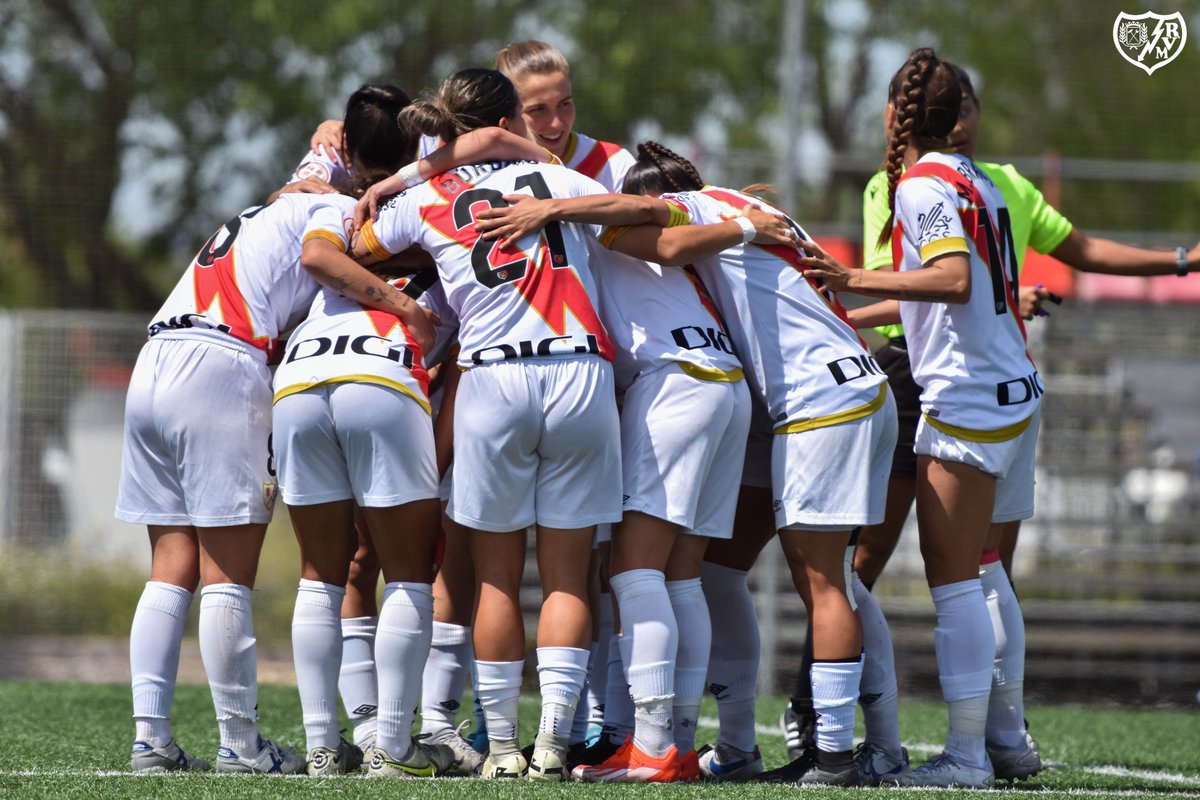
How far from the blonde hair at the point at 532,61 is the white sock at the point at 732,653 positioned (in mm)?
1849

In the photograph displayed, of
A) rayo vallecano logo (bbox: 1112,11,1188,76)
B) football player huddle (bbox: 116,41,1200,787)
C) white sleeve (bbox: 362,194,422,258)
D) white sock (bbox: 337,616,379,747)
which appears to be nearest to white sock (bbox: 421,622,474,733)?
football player huddle (bbox: 116,41,1200,787)

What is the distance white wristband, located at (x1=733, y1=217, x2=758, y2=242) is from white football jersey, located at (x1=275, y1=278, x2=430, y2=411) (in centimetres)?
101

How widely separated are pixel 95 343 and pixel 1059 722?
258 inches

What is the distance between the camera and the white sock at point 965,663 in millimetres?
4254

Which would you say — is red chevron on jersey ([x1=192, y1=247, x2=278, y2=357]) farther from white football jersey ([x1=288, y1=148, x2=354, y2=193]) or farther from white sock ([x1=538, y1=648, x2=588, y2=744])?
white sock ([x1=538, y1=648, x2=588, y2=744])

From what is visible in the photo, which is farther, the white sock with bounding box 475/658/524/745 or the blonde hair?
the blonde hair

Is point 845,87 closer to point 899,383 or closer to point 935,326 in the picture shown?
point 899,383

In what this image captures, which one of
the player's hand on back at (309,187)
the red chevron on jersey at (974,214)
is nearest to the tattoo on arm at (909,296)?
the red chevron on jersey at (974,214)

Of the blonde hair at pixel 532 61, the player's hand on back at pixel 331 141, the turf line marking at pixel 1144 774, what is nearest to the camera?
the turf line marking at pixel 1144 774

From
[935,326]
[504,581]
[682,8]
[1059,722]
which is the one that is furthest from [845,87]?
[504,581]

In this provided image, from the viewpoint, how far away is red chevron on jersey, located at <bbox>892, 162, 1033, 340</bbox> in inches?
172

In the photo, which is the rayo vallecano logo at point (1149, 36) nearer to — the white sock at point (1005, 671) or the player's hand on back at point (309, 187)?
the white sock at point (1005, 671)

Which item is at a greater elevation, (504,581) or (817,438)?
(817,438)

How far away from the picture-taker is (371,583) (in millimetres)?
4660
